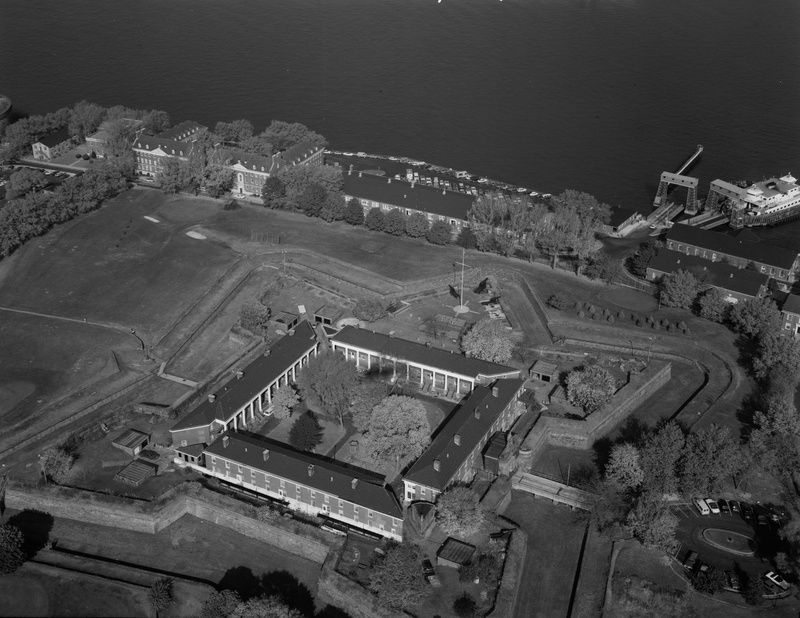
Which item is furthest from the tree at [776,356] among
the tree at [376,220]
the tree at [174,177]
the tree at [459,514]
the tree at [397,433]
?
the tree at [174,177]

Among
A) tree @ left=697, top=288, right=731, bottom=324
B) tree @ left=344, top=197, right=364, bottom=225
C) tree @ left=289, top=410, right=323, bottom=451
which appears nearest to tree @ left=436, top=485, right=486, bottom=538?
tree @ left=289, top=410, right=323, bottom=451

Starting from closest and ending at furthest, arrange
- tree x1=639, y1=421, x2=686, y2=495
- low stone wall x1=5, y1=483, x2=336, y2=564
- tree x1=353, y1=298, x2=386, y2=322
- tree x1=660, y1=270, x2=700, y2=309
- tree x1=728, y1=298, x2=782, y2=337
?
low stone wall x1=5, y1=483, x2=336, y2=564 → tree x1=639, y1=421, x2=686, y2=495 → tree x1=728, y1=298, x2=782, y2=337 → tree x1=353, y1=298, x2=386, y2=322 → tree x1=660, y1=270, x2=700, y2=309

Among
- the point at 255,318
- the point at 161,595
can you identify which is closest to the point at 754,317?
the point at 255,318

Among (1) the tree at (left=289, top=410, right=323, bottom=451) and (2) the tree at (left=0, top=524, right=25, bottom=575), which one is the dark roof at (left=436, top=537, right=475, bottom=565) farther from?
(2) the tree at (left=0, top=524, right=25, bottom=575)

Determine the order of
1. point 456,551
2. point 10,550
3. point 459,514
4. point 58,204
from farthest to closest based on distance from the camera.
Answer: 1. point 58,204
2. point 459,514
3. point 10,550
4. point 456,551

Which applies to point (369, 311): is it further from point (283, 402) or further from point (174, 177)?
point (174, 177)

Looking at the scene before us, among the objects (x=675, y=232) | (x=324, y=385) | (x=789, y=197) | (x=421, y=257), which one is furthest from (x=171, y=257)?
(x=789, y=197)
